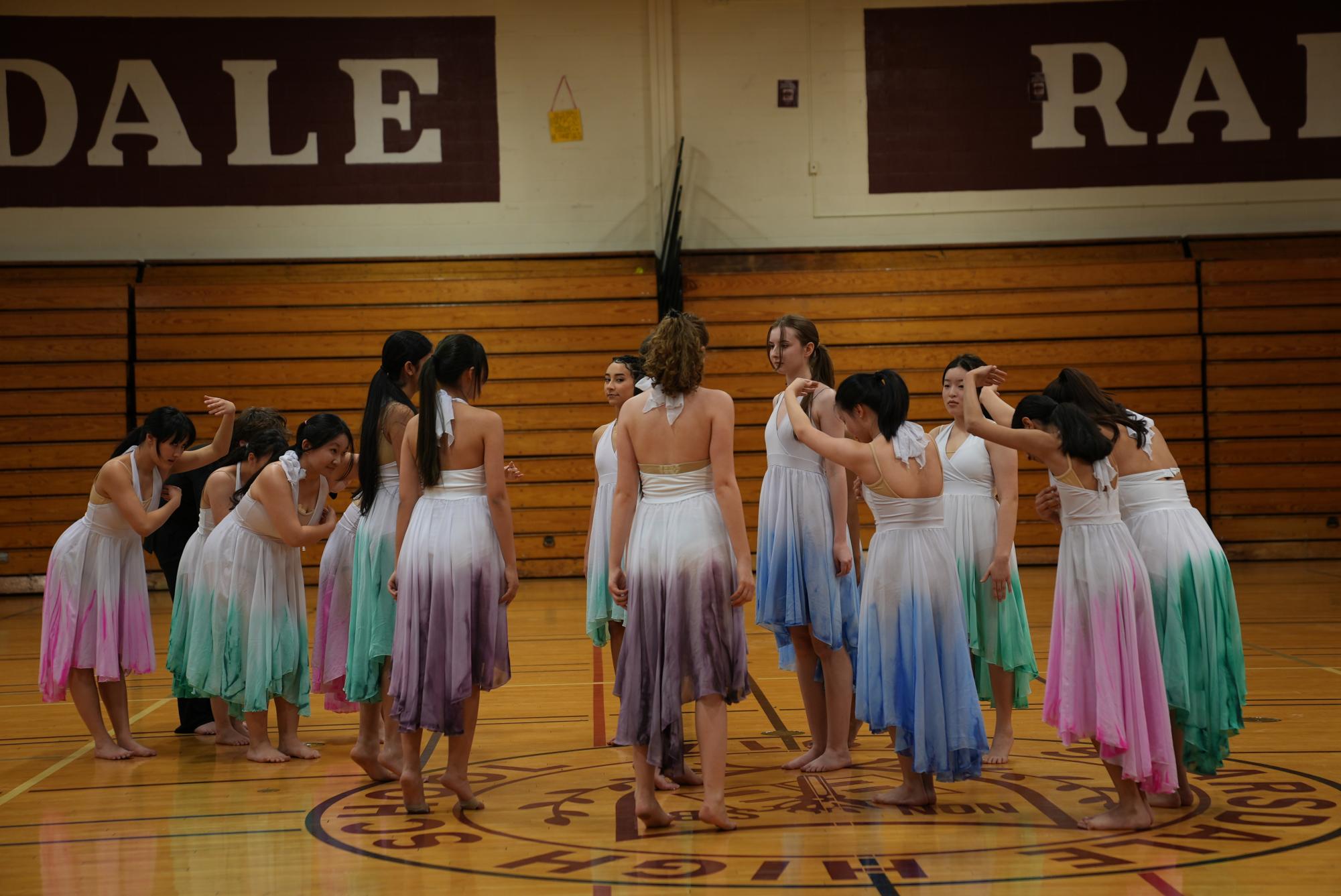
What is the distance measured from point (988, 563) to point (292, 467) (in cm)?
315

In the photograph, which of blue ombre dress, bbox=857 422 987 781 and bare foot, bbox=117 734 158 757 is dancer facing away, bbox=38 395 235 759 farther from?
blue ombre dress, bbox=857 422 987 781

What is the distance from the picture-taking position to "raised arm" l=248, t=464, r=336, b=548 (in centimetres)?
544

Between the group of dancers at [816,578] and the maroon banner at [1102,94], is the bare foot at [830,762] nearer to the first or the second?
the group of dancers at [816,578]

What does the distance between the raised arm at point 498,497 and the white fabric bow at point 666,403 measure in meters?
0.57

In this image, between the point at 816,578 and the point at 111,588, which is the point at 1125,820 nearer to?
the point at 816,578

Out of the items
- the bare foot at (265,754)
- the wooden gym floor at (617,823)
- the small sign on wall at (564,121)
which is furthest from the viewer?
the small sign on wall at (564,121)

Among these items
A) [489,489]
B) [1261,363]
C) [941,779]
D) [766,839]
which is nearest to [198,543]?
[489,489]

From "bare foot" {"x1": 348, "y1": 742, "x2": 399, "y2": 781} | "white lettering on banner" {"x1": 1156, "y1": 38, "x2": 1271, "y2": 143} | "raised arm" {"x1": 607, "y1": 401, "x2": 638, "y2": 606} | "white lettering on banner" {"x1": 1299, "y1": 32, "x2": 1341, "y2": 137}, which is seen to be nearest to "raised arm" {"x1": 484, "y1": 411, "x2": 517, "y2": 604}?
"raised arm" {"x1": 607, "y1": 401, "x2": 638, "y2": 606}

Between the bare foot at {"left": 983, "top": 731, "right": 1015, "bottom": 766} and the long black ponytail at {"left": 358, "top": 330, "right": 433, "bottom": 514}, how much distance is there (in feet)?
9.11

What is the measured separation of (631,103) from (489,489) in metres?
9.86

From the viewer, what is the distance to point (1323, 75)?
43.8ft

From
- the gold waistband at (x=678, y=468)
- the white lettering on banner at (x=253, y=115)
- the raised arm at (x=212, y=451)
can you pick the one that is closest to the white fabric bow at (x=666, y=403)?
the gold waistband at (x=678, y=468)

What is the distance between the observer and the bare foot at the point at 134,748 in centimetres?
571

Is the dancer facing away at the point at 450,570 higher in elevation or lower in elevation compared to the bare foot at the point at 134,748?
higher
